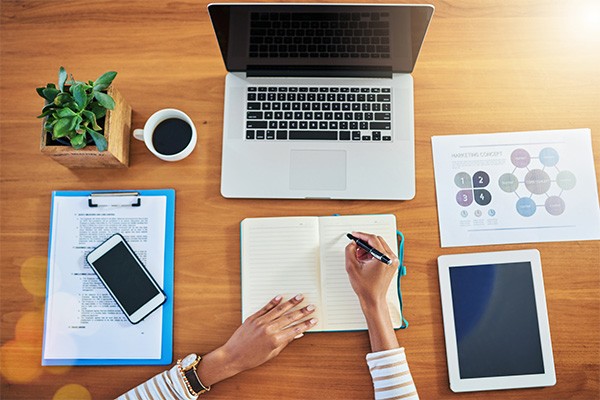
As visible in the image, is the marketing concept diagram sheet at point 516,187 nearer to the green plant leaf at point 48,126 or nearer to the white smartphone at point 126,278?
the white smartphone at point 126,278

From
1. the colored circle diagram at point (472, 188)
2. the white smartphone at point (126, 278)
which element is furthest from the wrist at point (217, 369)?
the colored circle diagram at point (472, 188)

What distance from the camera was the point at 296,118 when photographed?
1.07m

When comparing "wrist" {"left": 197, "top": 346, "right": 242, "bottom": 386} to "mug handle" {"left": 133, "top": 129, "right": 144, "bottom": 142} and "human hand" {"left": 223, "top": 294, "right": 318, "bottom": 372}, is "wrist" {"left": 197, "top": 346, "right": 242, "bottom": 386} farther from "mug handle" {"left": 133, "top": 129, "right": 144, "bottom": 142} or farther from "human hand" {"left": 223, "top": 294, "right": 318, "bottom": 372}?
"mug handle" {"left": 133, "top": 129, "right": 144, "bottom": 142}

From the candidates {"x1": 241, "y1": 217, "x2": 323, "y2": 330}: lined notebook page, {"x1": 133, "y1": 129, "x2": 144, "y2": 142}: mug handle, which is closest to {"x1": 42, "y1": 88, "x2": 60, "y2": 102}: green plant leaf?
{"x1": 133, "y1": 129, "x2": 144, "y2": 142}: mug handle

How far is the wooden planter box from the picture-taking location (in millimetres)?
950

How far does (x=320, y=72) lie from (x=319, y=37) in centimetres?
9

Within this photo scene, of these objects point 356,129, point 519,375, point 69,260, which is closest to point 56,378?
point 69,260

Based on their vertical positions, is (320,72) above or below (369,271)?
above

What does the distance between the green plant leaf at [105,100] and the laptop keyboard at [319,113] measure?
290mm

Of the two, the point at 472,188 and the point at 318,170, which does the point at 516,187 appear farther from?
the point at 318,170

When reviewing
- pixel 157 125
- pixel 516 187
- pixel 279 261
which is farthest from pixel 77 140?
pixel 516 187

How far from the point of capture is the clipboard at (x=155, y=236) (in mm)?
1009

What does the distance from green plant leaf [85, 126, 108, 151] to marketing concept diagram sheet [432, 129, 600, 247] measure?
27.4 inches

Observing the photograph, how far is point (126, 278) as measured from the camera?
101cm
